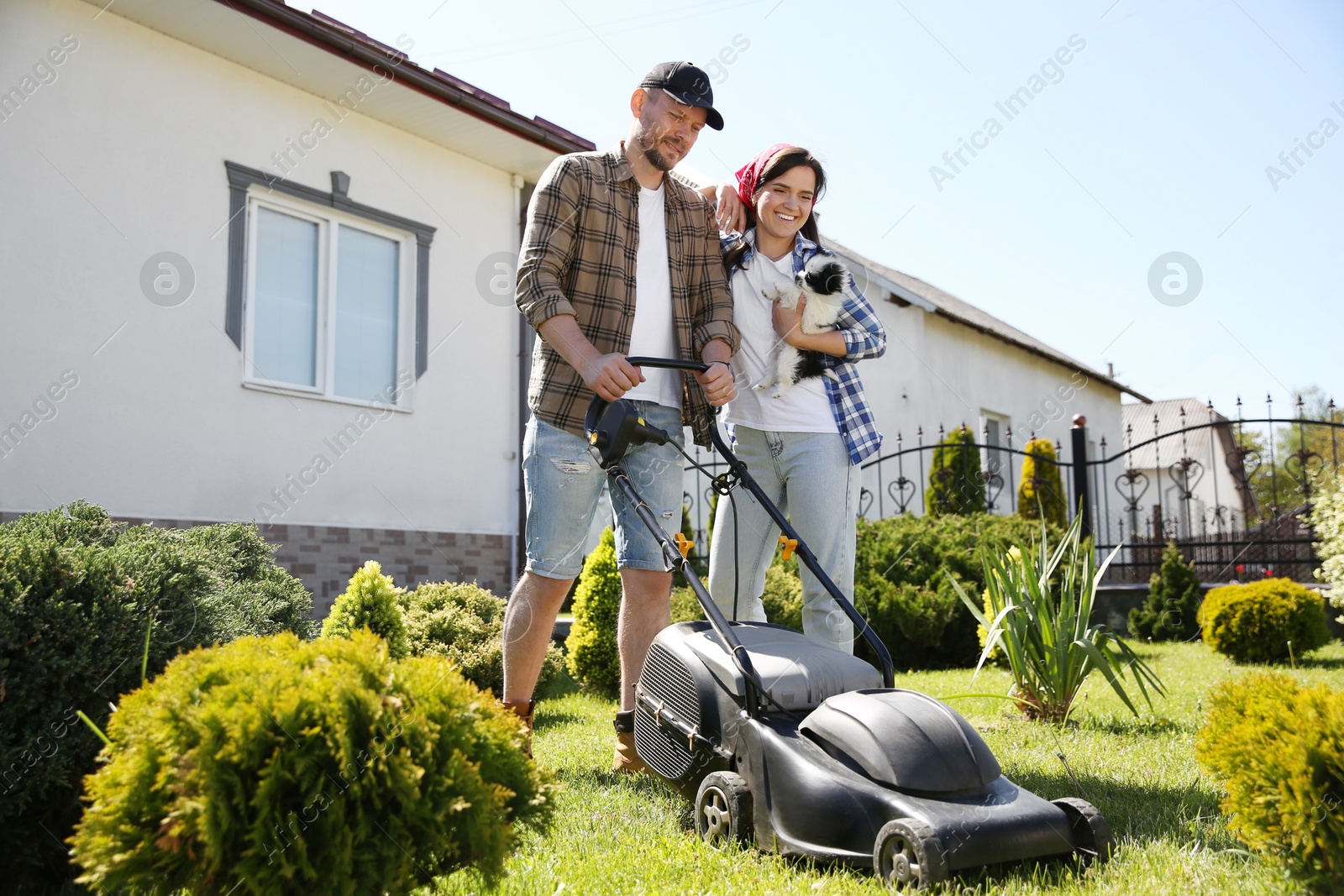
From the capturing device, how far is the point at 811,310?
3.44 metres

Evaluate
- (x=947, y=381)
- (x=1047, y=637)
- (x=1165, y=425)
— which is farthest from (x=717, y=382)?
(x=1165, y=425)

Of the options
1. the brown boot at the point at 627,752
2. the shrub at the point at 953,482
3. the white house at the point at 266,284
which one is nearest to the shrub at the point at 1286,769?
the brown boot at the point at 627,752

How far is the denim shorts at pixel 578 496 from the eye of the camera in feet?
10.3

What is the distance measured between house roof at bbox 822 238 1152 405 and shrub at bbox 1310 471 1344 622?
339 inches

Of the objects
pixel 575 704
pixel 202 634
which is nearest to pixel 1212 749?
pixel 202 634

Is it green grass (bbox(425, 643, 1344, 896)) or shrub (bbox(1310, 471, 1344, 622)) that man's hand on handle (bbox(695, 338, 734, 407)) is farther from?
shrub (bbox(1310, 471, 1344, 622))

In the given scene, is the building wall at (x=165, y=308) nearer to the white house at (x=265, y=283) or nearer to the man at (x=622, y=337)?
the white house at (x=265, y=283)

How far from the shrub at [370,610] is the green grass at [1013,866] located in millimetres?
799

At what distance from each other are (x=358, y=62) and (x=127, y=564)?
541 cm

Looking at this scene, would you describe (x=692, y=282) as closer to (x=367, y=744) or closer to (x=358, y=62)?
(x=367, y=744)

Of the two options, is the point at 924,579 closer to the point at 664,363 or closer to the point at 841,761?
the point at 664,363

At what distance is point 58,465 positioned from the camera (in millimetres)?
5789

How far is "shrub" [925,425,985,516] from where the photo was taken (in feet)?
35.3

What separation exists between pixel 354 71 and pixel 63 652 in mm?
5802
